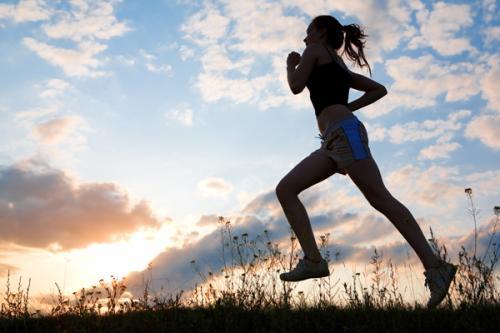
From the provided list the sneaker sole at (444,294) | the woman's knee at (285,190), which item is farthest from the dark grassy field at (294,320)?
the woman's knee at (285,190)

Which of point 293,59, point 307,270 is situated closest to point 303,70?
point 293,59

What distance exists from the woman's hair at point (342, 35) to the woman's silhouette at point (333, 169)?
281 mm

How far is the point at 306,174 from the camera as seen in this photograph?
16.7ft

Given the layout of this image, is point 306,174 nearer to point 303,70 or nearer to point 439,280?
point 303,70

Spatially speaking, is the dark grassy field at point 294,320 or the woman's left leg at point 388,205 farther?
the woman's left leg at point 388,205

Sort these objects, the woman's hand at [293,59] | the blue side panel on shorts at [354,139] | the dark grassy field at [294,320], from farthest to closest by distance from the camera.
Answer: the woman's hand at [293,59] < the blue side panel on shorts at [354,139] < the dark grassy field at [294,320]

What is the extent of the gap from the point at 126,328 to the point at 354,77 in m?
3.26

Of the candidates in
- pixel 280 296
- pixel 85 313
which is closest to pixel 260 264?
pixel 280 296

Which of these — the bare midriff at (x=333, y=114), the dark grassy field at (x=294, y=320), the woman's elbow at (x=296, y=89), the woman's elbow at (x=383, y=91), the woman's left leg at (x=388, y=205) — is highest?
the woman's elbow at (x=383, y=91)

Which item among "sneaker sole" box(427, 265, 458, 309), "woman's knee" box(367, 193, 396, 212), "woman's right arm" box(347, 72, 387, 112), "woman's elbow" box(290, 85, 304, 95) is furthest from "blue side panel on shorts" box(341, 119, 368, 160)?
"sneaker sole" box(427, 265, 458, 309)

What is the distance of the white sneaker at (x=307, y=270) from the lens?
511cm

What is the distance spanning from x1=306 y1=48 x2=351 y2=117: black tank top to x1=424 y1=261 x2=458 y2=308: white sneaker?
1.78m

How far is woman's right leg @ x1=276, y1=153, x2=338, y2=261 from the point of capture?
5.10 metres

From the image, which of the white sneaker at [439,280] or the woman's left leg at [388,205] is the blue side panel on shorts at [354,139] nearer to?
the woman's left leg at [388,205]
